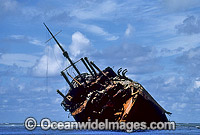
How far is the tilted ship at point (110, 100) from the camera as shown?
39.4m

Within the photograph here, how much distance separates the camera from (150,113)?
136 feet

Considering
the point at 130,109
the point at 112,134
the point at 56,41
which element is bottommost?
the point at 112,134

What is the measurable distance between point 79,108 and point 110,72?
20.3 feet

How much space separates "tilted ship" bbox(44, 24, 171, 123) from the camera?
39.4 meters

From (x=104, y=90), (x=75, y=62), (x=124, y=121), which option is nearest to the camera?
(x=124, y=121)

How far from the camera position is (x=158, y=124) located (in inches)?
1724

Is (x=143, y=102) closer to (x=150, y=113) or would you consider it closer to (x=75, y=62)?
(x=150, y=113)

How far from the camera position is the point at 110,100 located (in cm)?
4025

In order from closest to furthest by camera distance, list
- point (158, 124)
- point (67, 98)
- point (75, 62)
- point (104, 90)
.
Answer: point (104, 90) < point (158, 124) < point (67, 98) < point (75, 62)

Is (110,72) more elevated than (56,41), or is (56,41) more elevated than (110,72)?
(56,41)

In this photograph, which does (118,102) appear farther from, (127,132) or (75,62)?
(75,62)

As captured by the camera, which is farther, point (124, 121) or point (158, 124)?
point (158, 124)

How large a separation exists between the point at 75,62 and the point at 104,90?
455 inches

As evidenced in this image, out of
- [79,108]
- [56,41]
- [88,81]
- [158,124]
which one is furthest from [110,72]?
[56,41]
